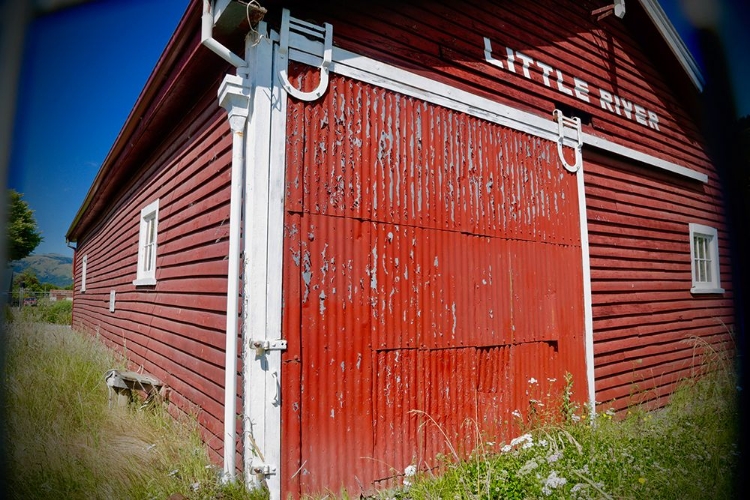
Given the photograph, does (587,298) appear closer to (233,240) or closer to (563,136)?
(563,136)

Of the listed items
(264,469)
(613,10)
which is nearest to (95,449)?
(264,469)

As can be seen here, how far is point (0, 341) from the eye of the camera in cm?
109

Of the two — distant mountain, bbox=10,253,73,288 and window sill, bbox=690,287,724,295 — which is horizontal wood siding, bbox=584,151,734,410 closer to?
window sill, bbox=690,287,724,295

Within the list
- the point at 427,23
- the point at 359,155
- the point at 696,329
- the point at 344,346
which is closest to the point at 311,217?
the point at 359,155

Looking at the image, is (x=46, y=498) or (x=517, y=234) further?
(x=517, y=234)

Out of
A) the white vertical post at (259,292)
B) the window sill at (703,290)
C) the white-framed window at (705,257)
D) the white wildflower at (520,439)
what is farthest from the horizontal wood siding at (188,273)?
the white-framed window at (705,257)

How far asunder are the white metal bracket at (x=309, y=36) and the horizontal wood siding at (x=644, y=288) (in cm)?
394

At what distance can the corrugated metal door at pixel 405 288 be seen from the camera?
3.41 m

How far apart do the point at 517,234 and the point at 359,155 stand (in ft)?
6.74

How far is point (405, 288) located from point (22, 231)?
272cm

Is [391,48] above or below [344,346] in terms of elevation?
above

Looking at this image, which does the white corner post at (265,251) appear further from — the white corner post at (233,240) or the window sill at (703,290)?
the window sill at (703,290)

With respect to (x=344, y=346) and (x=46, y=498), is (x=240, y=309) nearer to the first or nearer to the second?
(x=344, y=346)

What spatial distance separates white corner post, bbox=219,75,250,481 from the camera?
324 cm
